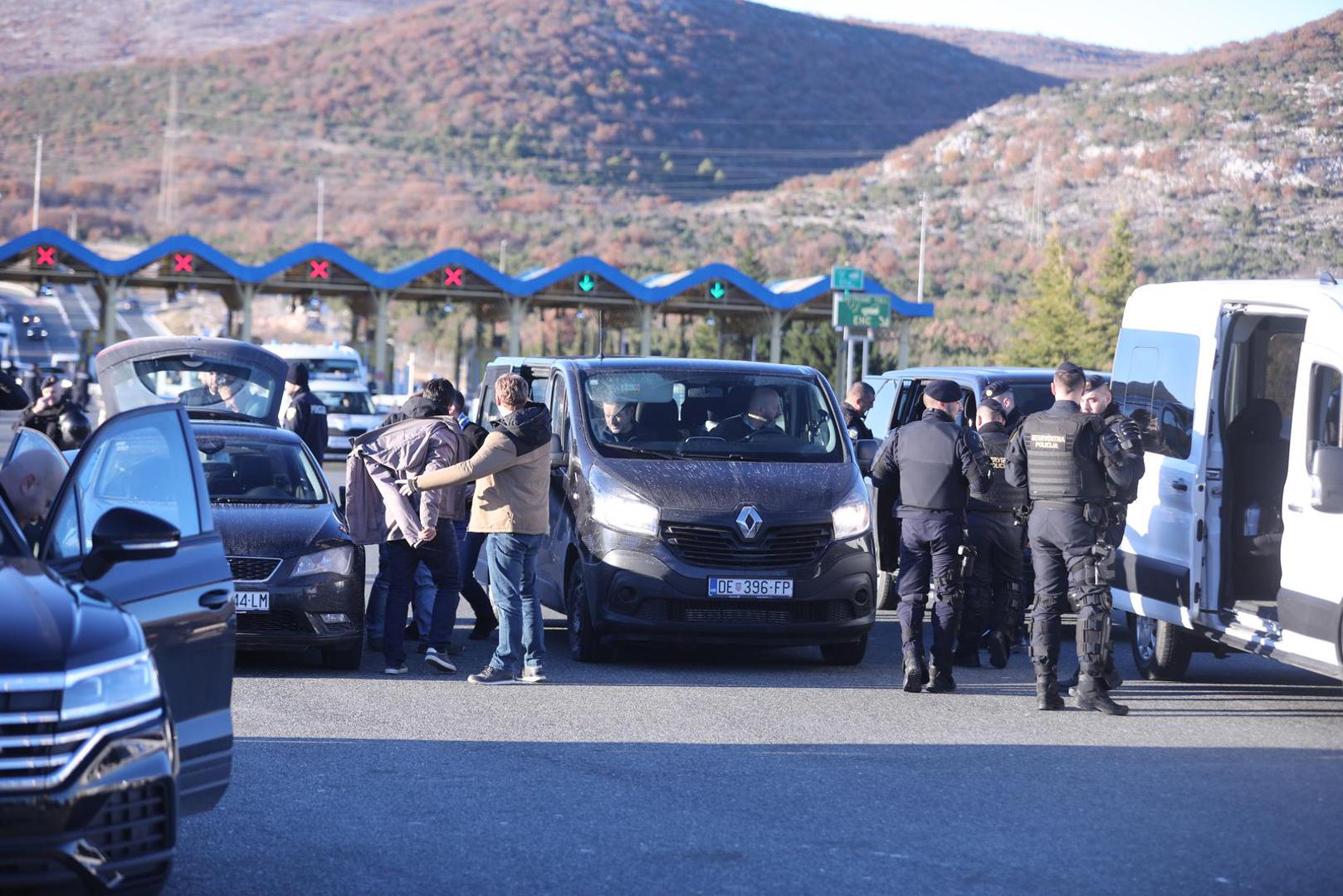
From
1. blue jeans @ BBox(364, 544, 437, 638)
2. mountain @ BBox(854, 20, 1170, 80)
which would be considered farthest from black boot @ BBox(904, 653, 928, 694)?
mountain @ BBox(854, 20, 1170, 80)

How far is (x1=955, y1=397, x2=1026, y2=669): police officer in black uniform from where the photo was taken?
11953mm

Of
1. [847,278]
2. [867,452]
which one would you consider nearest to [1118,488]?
[867,452]

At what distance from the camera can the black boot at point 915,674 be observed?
10586 millimetres

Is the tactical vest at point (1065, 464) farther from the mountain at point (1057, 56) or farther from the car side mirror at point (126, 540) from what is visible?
the mountain at point (1057, 56)

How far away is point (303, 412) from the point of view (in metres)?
16.0

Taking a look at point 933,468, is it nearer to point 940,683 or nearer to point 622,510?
point 940,683

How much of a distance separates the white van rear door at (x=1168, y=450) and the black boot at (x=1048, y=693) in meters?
0.92

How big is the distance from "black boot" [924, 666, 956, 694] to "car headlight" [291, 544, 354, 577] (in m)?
3.65

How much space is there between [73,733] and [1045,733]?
5996 mm

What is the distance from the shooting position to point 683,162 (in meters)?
162

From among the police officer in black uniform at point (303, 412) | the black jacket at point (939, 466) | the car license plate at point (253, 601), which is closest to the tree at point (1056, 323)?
the police officer in black uniform at point (303, 412)

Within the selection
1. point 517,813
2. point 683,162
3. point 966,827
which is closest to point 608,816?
point 517,813

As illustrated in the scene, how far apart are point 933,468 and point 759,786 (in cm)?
338

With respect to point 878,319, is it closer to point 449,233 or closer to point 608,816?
point 608,816
